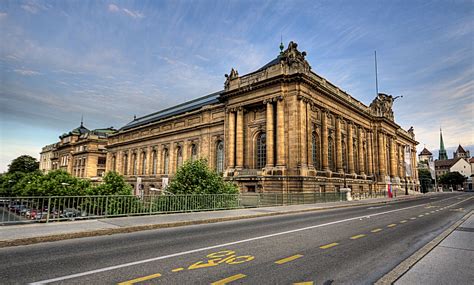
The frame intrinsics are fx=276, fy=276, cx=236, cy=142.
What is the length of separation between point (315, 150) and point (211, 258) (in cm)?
3215

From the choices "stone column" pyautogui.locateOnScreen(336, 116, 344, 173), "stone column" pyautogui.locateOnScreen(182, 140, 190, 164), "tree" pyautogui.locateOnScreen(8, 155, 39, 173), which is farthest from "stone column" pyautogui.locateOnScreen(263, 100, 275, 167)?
"tree" pyautogui.locateOnScreen(8, 155, 39, 173)

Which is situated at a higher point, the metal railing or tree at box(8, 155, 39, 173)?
tree at box(8, 155, 39, 173)

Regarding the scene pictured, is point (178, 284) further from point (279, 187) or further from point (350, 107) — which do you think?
point (350, 107)

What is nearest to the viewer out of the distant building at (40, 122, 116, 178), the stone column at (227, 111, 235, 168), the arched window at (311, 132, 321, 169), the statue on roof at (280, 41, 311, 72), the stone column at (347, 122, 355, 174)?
the statue on roof at (280, 41, 311, 72)

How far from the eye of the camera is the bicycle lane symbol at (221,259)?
18.6 ft

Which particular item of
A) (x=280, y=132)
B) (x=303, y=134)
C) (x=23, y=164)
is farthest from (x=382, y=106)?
(x=23, y=164)

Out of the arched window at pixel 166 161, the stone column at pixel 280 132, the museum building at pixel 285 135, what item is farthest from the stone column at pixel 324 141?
the arched window at pixel 166 161

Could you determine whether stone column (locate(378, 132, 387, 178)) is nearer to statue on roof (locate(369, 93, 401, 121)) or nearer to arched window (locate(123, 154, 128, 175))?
statue on roof (locate(369, 93, 401, 121))

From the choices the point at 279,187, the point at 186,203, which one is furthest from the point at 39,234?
the point at 279,187

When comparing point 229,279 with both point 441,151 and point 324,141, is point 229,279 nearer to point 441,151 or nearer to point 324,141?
point 324,141

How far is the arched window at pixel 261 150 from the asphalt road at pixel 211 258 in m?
25.8

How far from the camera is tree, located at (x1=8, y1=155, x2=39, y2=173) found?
8950 cm

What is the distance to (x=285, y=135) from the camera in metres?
32.0

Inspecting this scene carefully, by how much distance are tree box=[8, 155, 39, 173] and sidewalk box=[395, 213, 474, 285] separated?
359 ft
